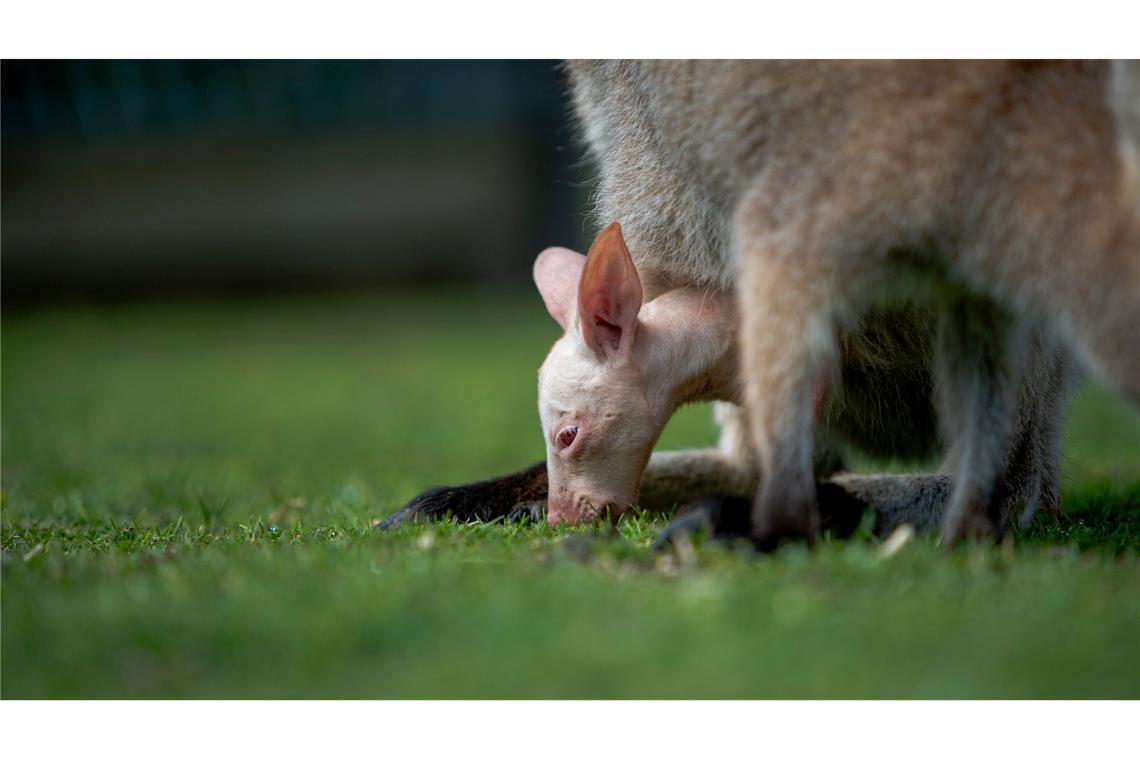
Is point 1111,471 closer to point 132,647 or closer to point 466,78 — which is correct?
point 132,647

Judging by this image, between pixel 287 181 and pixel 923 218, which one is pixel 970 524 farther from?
pixel 287 181

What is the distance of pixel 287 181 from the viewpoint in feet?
45.5

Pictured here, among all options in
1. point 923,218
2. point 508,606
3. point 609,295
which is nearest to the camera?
point 508,606

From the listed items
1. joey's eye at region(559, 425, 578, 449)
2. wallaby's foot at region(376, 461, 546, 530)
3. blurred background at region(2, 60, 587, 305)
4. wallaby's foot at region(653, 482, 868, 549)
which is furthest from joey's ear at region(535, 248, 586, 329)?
blurred background at region(2, 60, 587, 305)

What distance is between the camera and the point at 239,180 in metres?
13.7

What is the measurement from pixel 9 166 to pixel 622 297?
36.1ft

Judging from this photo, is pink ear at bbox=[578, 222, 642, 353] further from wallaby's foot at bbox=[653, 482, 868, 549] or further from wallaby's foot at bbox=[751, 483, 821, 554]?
wallaby's foot at bbox=[751, 483, 821, 554]

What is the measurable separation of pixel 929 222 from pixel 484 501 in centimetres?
188

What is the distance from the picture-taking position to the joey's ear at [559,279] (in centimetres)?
415

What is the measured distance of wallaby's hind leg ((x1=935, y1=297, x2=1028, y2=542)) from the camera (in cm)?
334

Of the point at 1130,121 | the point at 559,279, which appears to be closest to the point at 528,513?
the point at 559,279

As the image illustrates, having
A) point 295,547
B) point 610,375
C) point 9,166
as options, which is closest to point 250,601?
point 295,547

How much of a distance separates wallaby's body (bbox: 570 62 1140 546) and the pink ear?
360 mm

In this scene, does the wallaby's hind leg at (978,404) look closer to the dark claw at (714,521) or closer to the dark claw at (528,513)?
the dark claw at (714,521)
